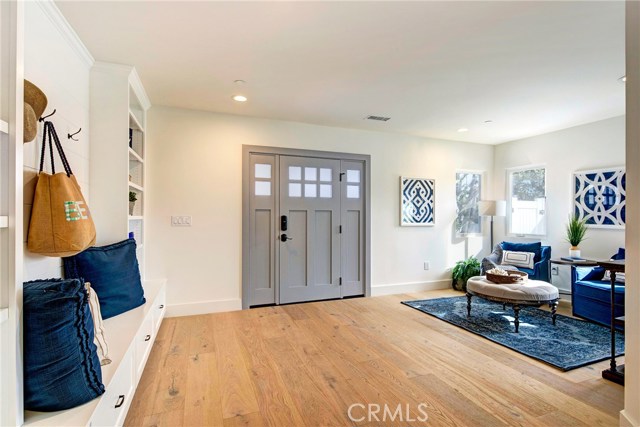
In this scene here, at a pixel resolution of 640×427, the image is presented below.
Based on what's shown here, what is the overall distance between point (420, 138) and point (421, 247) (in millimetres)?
1701

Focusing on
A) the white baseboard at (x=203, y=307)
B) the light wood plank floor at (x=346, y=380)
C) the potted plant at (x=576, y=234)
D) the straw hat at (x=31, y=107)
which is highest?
the straw hat at (x=31, y=107)

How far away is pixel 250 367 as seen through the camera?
2.45 meters

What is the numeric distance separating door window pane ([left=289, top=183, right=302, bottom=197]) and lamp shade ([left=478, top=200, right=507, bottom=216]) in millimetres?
2958

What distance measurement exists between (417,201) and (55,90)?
438 cm

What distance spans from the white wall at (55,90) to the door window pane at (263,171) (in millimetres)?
1842

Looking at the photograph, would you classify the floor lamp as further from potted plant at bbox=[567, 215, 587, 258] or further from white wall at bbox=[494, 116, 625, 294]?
potted plant at bbox=[567, 215, 587, 258]

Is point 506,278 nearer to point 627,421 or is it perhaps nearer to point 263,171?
point 627,421

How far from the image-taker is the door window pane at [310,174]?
14.0ft

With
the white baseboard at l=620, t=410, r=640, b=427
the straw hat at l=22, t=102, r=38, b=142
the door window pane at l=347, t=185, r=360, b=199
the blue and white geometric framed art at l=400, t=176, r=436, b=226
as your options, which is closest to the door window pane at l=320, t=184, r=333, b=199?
the door window pane at l=347, t=185, r=360, b=199

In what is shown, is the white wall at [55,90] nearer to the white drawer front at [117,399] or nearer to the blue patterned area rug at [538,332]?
the white drawer front at [117,399]

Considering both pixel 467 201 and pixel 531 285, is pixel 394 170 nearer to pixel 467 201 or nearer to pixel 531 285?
pixel 467 201

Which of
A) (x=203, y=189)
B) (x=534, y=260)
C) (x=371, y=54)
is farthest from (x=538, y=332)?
(x=203, y=189)

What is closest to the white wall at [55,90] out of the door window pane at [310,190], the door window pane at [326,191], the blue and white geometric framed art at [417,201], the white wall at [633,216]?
the door window pane at [310,190]

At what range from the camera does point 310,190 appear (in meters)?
4.30
